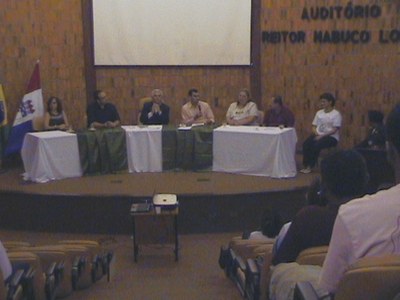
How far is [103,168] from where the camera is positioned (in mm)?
8531

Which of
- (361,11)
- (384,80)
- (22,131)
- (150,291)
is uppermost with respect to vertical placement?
(361,11)

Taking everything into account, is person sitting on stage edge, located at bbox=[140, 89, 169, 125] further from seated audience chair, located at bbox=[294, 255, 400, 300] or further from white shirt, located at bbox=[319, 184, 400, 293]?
seated audience chair, located at bbox=[294, 255, 400, 300]

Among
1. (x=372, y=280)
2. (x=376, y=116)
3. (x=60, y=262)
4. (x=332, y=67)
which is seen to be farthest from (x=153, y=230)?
(x=372, y=280)

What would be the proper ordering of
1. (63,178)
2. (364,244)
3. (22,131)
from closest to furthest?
(364,244) < (63,178) < (22,131)

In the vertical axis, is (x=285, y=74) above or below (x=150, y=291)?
above

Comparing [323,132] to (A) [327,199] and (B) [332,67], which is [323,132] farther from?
(A) [327,199]

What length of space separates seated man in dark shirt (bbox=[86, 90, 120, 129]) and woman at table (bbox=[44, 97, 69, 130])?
36 centimetres

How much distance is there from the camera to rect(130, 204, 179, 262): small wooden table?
6477mm

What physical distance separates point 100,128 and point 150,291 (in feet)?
12.4

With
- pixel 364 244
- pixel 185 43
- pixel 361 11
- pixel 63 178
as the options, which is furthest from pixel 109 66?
pixel 364 244

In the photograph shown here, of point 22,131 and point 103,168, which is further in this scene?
point 22,131

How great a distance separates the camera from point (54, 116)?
30.4 feet

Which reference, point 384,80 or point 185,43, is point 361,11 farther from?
point 185,43

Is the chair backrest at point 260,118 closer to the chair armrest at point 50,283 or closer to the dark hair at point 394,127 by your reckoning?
the chair armrest at point 50,283
